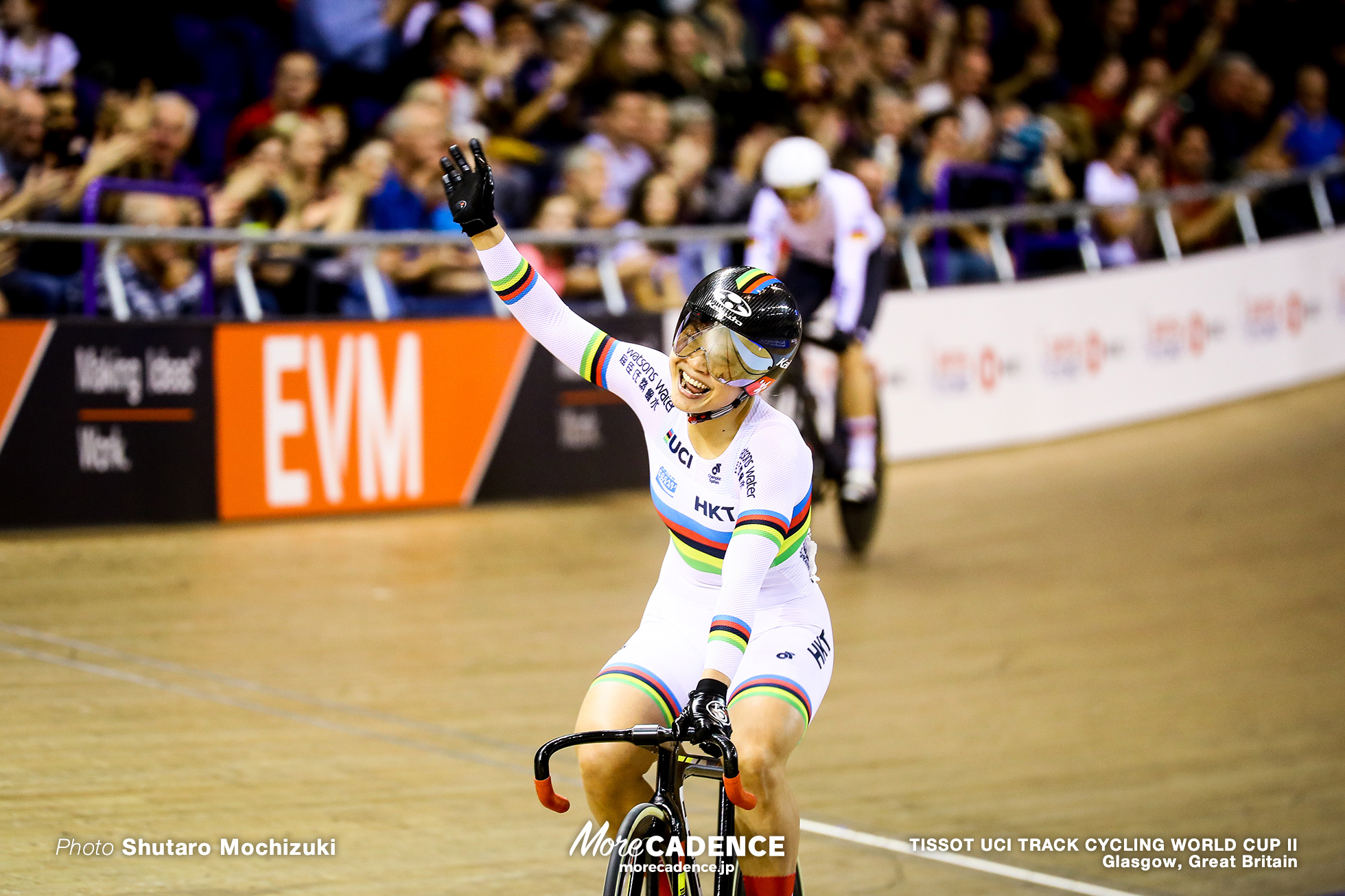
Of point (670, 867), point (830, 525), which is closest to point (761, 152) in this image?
point (830, 525)

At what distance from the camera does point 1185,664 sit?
6.31 metres

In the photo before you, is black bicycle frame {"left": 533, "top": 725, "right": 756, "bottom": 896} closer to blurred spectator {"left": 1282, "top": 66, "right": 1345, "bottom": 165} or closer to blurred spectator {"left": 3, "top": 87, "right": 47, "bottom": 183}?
blurred spectator {"left": 3, "top": 87, "right": 47, "bottom": 183}

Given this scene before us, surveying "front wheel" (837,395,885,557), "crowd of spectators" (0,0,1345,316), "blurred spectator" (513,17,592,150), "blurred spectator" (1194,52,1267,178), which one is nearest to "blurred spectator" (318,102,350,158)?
"crowd of spectators" (0,0,1345,316)

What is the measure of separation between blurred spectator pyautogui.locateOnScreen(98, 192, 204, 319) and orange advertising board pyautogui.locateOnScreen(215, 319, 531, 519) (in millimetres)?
321

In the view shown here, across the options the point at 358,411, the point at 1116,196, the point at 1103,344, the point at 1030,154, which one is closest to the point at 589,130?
the point at 358,411

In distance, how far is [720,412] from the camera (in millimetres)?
3232

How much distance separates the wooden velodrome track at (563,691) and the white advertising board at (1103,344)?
173 cm

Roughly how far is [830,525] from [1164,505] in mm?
2117

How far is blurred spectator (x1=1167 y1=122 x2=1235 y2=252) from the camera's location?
13.0 m

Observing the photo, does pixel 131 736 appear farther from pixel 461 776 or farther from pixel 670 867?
pixel 670 867

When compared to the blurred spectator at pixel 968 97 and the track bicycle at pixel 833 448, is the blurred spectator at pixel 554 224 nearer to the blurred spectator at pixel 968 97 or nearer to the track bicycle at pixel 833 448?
the track bicycle at pixel 833 448

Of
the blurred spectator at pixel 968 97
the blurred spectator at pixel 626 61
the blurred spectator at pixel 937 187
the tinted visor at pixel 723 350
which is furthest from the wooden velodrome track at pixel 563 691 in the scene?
the blurred spectator at pixel 968 97

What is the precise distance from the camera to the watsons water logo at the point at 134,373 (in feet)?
24.5

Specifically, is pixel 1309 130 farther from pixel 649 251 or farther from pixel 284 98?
pixel 284 98
